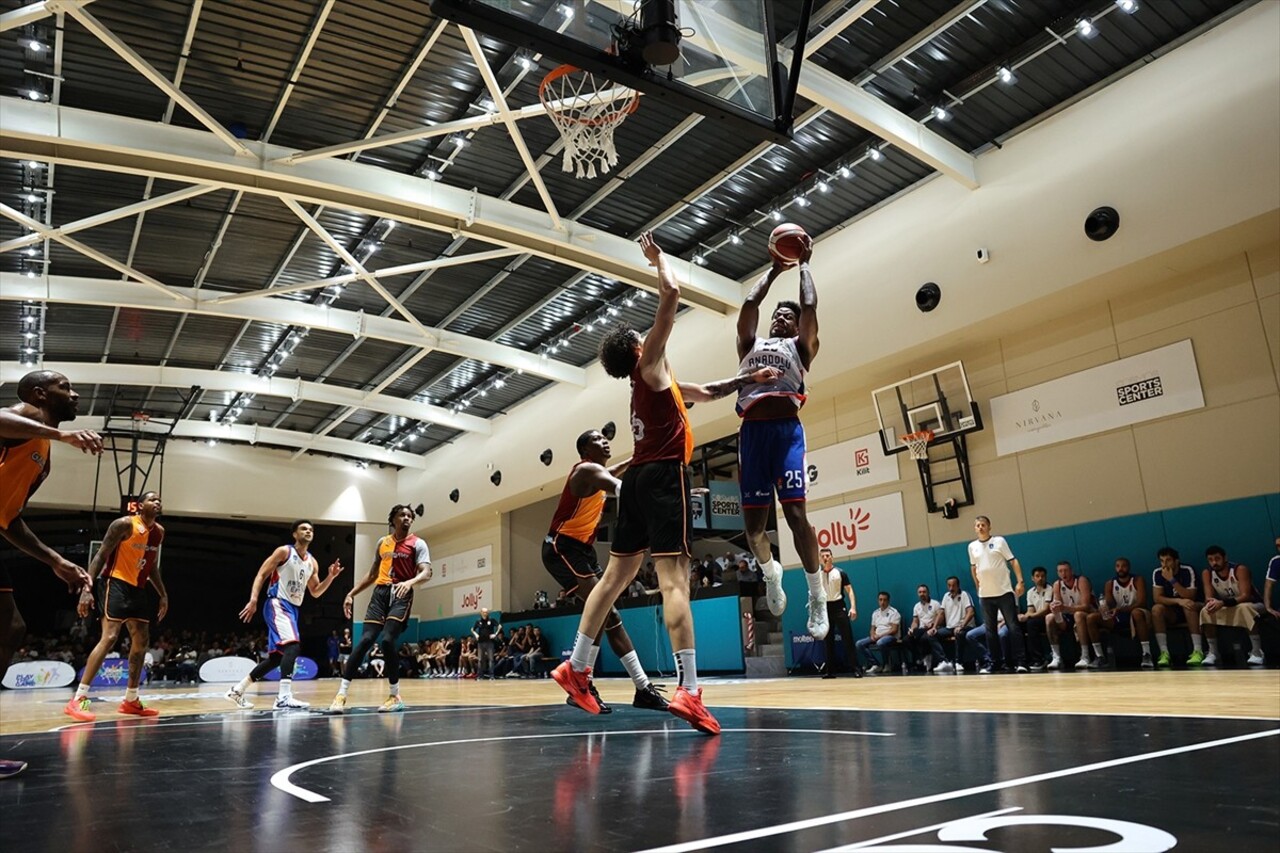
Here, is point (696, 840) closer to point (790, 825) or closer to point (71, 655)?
point (790, 825)

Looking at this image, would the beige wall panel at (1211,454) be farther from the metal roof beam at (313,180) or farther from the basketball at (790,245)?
the basketball at (790,245)

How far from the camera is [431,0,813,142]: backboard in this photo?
571cm

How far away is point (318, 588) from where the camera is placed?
26.2 ft

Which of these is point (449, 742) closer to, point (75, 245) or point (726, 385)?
point (726, 385)

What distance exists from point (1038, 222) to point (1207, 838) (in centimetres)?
1121

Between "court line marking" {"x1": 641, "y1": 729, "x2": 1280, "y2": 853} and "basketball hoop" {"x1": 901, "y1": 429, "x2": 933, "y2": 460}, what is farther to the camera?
"basketball hoop" {"x1": 901, "y1": 429, "x2": 933, "y2": 460}

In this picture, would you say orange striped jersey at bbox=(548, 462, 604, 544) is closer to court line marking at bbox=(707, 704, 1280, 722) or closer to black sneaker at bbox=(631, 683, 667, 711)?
black sneaker at bbox=(631, 683, 667, 711)

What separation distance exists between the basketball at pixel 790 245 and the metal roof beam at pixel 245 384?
605 inches

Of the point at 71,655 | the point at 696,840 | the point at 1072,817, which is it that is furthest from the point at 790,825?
the point at 71,655

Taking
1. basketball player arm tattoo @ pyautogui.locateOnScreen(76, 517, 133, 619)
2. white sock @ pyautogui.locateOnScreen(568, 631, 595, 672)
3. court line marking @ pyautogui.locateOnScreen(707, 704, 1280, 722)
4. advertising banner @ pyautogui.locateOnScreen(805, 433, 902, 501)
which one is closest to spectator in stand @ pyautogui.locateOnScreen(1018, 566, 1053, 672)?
advertising banner @ pyautogui.locateOnScreen(805, 433, 902, 501)

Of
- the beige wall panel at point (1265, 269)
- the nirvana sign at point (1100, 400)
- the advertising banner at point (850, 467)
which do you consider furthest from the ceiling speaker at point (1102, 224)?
the advertising banner at point (850, 467)

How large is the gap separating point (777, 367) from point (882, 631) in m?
9.38

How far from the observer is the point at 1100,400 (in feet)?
37.4

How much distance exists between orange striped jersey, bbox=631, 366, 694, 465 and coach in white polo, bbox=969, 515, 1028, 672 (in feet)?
23.8
